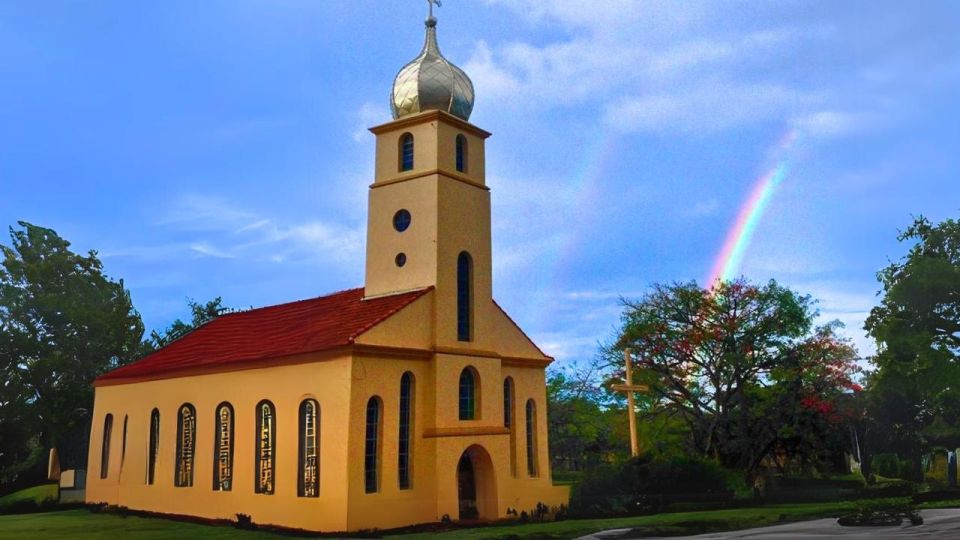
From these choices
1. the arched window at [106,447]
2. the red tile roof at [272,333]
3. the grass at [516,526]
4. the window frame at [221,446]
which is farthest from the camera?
the arched window at [106,447]

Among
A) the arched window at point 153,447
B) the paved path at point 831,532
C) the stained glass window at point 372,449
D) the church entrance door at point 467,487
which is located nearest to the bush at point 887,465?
the paved path at point 831,532

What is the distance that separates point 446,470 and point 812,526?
9.84 meters

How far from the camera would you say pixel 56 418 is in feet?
132

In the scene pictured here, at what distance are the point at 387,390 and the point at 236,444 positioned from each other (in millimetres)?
5637

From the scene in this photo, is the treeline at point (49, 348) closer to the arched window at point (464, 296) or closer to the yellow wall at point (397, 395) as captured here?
the yellow wall at point (397, 395)

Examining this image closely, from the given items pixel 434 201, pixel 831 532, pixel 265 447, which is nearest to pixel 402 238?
pixel 434 201

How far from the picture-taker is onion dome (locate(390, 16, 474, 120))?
2603 cm

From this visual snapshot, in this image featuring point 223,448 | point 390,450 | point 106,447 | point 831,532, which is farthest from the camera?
point 106,447

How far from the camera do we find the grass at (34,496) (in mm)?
32031

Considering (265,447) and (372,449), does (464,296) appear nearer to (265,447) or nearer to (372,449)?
(372,449)

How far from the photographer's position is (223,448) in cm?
2498

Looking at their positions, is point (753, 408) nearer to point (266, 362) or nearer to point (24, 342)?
point (266, 362)

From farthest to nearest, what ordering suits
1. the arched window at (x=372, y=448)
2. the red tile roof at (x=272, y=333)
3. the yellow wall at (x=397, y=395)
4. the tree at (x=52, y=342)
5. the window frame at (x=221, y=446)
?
1. the tree at (x=52, y=342)
2. the window frame at (x=221, y=446)
3. the red tile roof at (x=272, y=333)
4. the arched window at (x=372, y=448)
5. the yellow wall at (x=397, y=395)

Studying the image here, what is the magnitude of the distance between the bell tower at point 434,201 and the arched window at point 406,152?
3 centimetres
